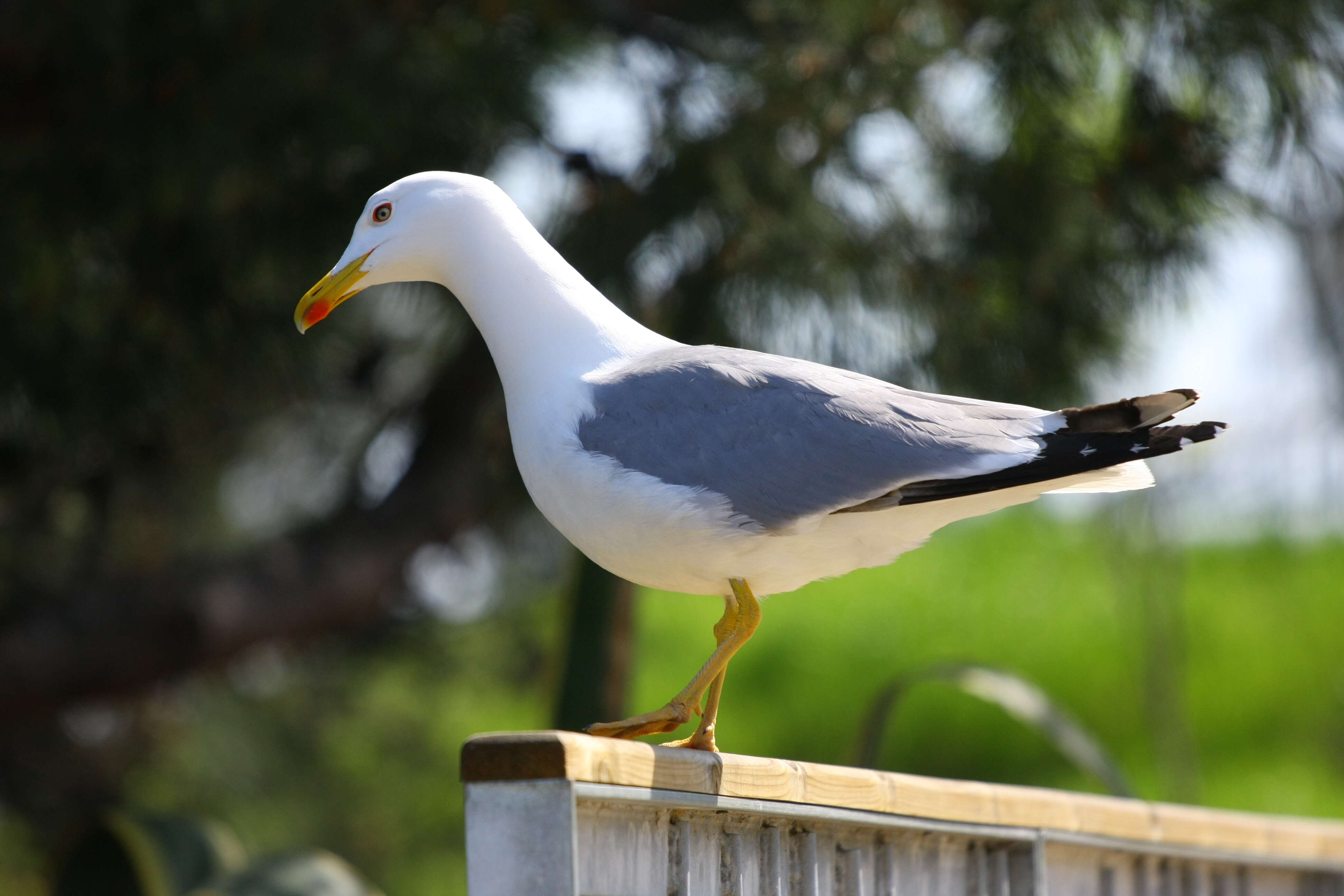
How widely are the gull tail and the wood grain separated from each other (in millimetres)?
367

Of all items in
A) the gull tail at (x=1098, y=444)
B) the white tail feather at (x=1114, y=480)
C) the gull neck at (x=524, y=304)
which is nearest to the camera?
the gull tail at (x=1098, y=444)

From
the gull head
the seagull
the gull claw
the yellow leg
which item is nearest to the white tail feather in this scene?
the seagull

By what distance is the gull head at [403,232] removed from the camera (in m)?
1.78

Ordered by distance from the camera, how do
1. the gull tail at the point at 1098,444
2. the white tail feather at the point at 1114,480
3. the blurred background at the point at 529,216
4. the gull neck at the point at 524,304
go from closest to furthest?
the gull tail at the point at 1098,444 → the white tail feather at the point at 1114,480 → the gull neck at the point at 524,304 → the blurred background at the point at 529,216

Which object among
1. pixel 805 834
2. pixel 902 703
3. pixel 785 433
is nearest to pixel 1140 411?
pixel 785 433

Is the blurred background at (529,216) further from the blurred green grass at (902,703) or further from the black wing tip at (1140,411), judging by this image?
the blurred green grass at (902,703)

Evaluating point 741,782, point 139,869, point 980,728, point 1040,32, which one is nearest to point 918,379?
point 1040,32

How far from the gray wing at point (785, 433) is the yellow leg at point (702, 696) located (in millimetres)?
129

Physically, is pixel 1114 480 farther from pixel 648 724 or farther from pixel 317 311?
pixel 317 311

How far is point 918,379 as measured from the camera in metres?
2.84

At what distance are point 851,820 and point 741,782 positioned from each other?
9.7 inches

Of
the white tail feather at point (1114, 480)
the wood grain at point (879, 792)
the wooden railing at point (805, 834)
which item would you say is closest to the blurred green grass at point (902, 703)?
the wood grain at point (879, 792)

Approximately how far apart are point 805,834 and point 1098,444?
1.91 ft

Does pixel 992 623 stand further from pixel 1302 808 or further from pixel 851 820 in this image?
pixel 851 820
